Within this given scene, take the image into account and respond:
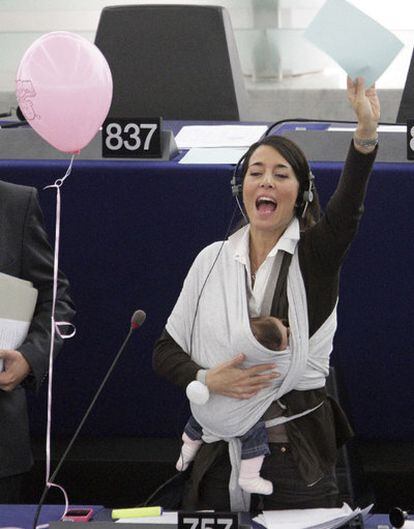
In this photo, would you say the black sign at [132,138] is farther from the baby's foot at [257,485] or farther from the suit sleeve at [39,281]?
the baby's foot at [257,485]

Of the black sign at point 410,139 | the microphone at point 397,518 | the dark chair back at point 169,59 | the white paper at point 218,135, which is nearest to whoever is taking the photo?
the microphone at point 397,518

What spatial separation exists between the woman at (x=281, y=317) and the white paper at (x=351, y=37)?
0.22 m

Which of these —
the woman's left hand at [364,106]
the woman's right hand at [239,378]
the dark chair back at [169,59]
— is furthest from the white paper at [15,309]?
the dark chair back at [169,59]

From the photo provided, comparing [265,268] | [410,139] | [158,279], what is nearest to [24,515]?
[265,268]

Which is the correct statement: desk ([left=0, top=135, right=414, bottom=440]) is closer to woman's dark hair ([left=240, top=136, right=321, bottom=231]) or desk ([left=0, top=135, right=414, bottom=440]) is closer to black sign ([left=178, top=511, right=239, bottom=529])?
woman's dark hair ([left=240, top=136, right=321, bottom=231])

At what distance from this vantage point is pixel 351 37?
80.3 inches

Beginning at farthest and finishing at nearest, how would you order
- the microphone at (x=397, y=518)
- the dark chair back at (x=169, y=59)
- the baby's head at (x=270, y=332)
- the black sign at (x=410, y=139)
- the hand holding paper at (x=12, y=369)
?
the dark chair back at (x=169, y=59)
the black sign at (x=410, y=139)
the hand holding paper at (x=12, y=369)
the baby's head at (x=270, y=332)
the microphone at (x=397, y=518)

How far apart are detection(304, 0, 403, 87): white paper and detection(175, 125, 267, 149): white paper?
1.38 metres

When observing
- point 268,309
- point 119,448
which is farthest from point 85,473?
point 268,309

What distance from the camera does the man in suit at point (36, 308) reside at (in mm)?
2576

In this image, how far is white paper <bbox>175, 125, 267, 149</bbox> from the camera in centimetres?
347

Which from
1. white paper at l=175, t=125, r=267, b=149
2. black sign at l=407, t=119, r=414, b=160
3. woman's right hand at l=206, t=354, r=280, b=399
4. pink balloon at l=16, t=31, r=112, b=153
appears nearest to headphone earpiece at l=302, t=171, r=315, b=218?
woman's right hand at l=206, t=354, r=280, b=399

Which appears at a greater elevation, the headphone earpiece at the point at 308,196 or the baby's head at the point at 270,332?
the headphone earpiece at the point at 308,196

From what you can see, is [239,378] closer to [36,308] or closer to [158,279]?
[36,308]
